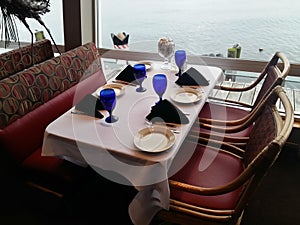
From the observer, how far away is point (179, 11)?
283 centimetres

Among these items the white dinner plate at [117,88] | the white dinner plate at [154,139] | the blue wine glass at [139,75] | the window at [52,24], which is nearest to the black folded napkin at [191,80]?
the blue wine glass at [139,75]

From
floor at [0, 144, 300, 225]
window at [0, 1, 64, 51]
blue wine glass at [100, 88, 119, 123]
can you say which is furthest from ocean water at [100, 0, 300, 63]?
blue wine glass at [100, 88, 119, 123]

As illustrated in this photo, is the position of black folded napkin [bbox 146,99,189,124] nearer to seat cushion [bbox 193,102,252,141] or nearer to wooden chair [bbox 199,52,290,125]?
wooden chair [bbox 199,52,290,125]

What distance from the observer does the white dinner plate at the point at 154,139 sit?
1448 mm

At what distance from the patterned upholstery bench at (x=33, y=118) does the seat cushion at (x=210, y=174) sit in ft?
2.05

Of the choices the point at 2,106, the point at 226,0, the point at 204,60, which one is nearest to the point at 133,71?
the point at 2,106

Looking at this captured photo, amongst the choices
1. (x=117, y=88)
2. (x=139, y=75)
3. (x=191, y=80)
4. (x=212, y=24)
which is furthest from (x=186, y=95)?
(x=212, y=24)

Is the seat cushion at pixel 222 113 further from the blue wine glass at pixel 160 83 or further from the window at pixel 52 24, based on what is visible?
the window at pixel 52 24

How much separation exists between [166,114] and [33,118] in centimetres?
79

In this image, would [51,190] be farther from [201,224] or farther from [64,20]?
[64,20]

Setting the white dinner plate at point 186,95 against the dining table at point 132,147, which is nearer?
the dining table at point 132,147

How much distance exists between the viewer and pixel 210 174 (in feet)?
5.53

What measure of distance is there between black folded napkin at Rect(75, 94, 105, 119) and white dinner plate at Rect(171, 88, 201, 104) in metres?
0.44

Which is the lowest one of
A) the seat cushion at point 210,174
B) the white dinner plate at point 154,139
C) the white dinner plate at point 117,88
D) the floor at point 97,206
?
the floor at point 97,206
